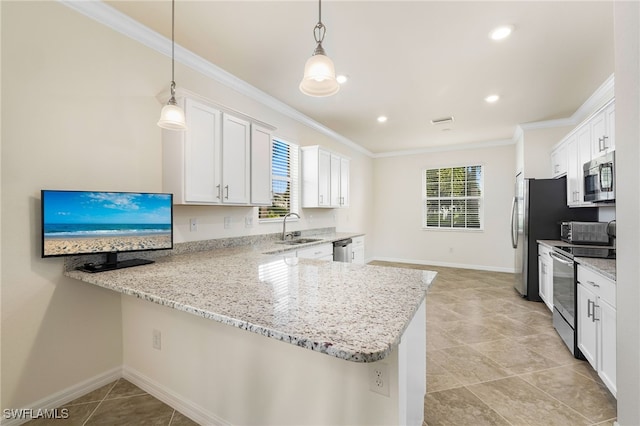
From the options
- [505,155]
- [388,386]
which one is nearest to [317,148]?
[388,386]

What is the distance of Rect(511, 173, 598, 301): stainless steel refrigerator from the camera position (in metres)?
3.80

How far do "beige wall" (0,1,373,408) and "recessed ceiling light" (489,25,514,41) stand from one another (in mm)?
→ 2804

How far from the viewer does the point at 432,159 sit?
656 cm

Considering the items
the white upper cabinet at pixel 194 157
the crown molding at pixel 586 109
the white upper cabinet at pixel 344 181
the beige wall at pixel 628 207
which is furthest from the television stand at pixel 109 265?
the crown molding at pixel 586 109

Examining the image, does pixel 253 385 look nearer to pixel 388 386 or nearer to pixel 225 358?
pixel 225 358

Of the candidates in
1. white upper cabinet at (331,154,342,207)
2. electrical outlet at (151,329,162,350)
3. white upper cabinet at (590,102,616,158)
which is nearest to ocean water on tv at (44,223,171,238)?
electrical outlet at (151,329,162,350)

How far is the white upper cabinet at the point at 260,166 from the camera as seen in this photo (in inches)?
117

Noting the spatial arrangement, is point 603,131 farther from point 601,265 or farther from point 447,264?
point 447,264

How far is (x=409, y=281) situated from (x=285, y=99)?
3.00 metres

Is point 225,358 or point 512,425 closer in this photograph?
point 225,358

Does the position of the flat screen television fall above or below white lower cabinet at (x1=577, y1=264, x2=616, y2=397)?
above

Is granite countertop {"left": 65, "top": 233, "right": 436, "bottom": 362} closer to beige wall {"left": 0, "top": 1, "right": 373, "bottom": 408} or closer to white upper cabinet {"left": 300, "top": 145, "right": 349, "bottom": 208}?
beige wall {"left": 0, "top": 1, "right": 373, "bottom": 408}

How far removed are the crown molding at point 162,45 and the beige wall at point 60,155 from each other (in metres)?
0.06

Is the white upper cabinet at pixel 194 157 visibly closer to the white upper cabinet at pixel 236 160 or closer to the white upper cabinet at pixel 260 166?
the white upper cabinet at pixel 236 160
